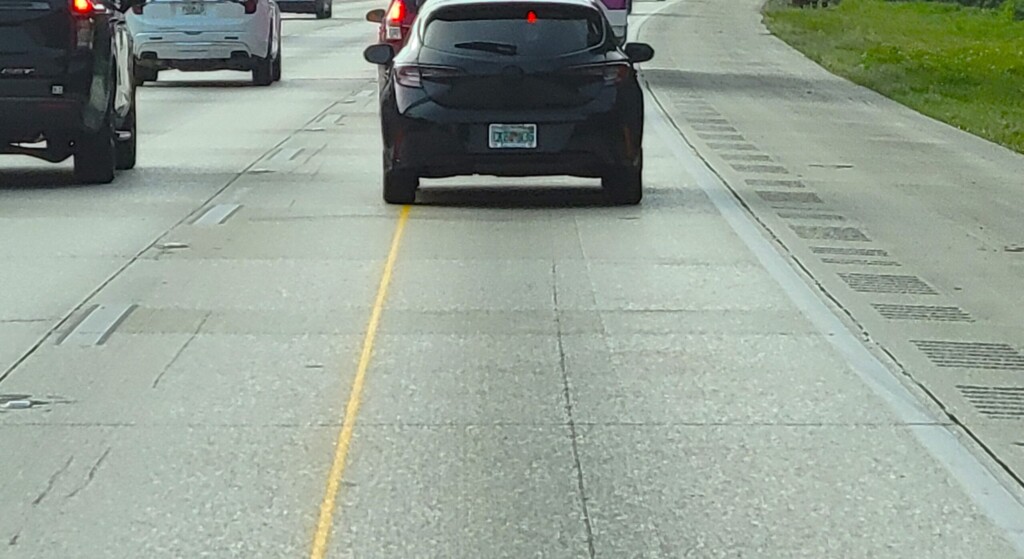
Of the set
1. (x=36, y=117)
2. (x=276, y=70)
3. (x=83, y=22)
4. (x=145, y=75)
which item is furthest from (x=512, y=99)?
(x=145, y=75)

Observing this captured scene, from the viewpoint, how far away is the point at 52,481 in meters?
7.72

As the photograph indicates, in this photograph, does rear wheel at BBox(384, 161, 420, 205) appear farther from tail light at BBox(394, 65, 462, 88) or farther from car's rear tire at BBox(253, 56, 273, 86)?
car's rear tire at BBox(253, 56, 273, 86)

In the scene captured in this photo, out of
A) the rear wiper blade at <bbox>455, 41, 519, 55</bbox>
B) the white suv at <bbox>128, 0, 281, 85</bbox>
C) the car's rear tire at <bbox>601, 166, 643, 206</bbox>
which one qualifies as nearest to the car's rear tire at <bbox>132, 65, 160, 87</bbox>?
the white suv at <bbox>128, 0, 281, 85</bbox>

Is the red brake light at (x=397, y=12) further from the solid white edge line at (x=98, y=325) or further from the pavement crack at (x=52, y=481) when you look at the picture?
the pavement crack at (x=52, y=481)

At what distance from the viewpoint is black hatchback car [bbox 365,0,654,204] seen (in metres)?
15.7

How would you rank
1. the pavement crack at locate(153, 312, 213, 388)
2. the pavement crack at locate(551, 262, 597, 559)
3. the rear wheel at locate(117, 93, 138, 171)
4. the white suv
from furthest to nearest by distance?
the white suv → the rear wheel at locate(117, 93, 138, 171) → the pavement crack at locate(153, 312, 213, 388) → the pavement crack at locate(551, 262, 597, 559)

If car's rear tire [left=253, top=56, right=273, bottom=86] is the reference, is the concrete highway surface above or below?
above

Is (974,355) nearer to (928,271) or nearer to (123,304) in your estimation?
(928,271)

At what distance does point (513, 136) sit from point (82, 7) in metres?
3.53

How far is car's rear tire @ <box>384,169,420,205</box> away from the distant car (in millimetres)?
47027

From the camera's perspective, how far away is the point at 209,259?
1323 cm

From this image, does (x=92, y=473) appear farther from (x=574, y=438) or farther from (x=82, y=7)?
(x=82, y=7)

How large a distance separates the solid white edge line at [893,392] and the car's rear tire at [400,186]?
212cm

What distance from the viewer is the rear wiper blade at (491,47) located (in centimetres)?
1578
